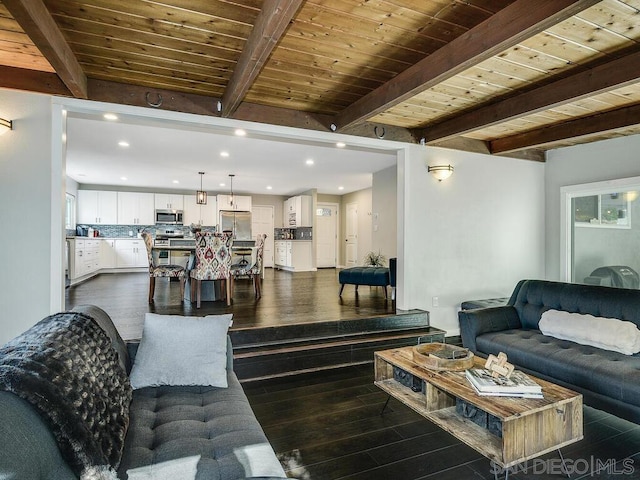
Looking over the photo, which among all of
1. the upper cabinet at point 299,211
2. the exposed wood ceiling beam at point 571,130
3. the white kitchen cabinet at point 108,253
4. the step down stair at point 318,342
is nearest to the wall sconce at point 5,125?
the step down stair at point 318,342

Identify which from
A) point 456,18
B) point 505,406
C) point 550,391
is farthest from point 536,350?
point 456,18

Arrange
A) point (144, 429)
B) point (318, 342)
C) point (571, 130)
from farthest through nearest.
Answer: point (571, 130)
point (318, 342)
point (144, 429)

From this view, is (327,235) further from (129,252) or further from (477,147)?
(477,147)

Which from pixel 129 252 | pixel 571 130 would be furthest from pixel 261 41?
pixel 129 252

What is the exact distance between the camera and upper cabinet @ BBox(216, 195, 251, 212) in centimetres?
934

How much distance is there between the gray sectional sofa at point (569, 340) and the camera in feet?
7.68

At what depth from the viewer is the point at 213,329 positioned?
2.27 meters

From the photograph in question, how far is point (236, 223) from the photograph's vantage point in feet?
30.9

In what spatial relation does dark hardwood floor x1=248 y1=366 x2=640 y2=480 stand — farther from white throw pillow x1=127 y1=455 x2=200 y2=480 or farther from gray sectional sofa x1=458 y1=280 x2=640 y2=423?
white throw pillow x1=127 y1=455 x2=200 y2=480

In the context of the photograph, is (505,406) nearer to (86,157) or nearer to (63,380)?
(63,380)

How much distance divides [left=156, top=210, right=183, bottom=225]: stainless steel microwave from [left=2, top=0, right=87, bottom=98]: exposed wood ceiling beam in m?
6.50

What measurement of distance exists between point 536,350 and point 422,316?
1.50 m

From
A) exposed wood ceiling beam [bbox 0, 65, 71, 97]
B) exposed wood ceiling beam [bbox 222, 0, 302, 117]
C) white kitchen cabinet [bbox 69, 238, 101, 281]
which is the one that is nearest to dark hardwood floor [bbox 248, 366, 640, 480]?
exposed wood ceiling beam [bbox 222, 0, 302, 117]

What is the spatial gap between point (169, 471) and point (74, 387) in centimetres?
46
